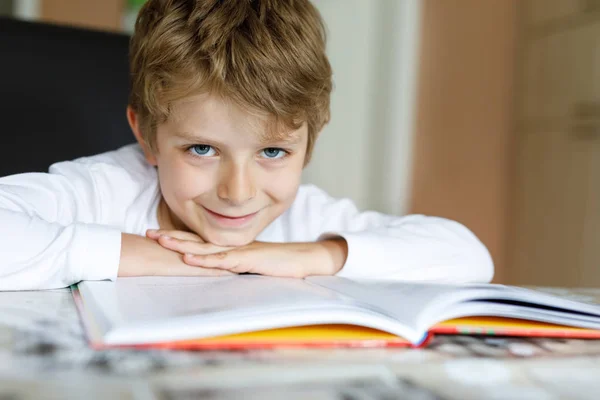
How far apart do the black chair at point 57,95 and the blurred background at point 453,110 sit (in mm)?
1295

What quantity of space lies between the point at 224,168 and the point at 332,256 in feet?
0.59

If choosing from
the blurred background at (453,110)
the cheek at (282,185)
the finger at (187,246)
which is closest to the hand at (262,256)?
the finger at (187,246)

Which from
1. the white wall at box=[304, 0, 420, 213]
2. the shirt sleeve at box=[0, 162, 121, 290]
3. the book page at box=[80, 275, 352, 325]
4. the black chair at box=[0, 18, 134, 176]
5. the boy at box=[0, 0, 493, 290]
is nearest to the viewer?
the book page at box=[80, 275, 352, 325]

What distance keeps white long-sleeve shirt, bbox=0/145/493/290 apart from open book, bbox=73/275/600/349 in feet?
0.20

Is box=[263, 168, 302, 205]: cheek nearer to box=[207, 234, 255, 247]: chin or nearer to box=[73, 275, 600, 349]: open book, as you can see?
box=[207, 234, 255, 247]: chin

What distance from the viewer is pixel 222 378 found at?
14.1 inches

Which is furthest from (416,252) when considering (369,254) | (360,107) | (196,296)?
(360,107)

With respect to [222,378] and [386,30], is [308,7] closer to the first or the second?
[222,378]

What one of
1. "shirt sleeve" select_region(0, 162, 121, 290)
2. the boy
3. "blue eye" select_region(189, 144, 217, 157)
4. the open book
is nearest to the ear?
the boy

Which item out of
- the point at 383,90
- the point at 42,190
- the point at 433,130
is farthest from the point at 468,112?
the point at 42,190

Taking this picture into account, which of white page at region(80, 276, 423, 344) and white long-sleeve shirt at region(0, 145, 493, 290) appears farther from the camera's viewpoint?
white long-sleeve shirt at region(0, 145, 493, 290)

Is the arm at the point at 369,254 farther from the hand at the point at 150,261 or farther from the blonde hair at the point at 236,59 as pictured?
the blonde hair at the point at 236,59

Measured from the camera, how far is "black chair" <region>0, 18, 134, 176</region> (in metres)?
1.18

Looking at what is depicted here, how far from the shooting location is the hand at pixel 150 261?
0.69 meters
